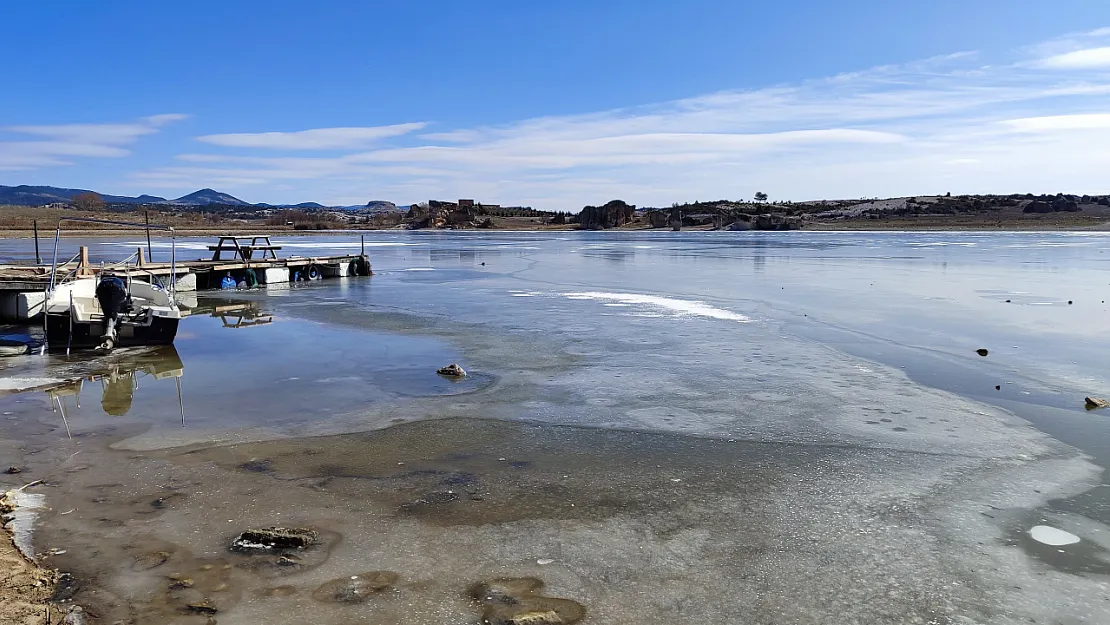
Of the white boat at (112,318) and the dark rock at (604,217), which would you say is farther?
the dark rock at (604,217)

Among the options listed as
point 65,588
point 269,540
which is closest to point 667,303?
point 269,540

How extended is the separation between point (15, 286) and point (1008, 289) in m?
27.2

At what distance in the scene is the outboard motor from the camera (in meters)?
13.7

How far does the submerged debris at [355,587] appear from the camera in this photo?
459 centimetres

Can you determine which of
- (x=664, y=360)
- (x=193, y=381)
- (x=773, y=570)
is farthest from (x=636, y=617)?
(x=193, y=381)

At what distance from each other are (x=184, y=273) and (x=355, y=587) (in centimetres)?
2272

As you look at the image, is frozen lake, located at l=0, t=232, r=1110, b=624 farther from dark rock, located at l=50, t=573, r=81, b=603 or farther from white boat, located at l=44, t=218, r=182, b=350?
white boat, located at l=44, t=218, r=182, b=350

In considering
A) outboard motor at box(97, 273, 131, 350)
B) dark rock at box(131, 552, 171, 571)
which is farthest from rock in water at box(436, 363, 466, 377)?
outboard motor at box(97, 273, 131, 350)

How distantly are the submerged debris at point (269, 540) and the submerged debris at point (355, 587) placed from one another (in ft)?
2.15

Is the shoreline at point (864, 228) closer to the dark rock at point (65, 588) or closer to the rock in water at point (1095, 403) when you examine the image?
the dark rock at point (65, 588)

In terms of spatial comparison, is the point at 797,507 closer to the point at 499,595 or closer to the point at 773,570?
the point at 773,570

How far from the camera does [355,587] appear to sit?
472cm

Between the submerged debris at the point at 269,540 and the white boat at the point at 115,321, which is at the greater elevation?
the white boat at the point at 115,321

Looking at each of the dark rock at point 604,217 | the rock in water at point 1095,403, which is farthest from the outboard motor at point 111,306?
the dark rock at point 604,217
